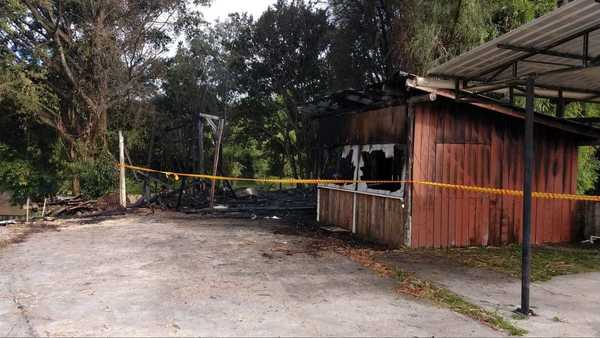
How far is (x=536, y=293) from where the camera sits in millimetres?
5453

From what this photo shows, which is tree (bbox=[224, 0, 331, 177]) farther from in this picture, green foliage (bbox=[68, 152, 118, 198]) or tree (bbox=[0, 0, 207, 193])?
green foliage (bbox=[68, 152, 118, 198])

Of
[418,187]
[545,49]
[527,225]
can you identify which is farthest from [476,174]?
[527,225]

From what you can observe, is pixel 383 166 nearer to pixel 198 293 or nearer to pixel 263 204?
pixel 198 293

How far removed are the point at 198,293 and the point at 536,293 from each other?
4.15 m

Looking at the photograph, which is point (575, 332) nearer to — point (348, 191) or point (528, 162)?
point (528, 162)

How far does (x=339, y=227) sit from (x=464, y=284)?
4.45 metres

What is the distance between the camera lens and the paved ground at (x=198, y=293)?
13.6ft

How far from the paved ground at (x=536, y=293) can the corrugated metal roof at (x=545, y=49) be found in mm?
2581

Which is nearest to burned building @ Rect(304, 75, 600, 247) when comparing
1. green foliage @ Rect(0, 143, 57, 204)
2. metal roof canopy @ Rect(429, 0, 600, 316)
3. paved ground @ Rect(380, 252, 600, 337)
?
metal roof canopy @ Rect(429, 0, 600, 316)

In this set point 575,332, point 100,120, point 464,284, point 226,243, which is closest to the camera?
point 575,332

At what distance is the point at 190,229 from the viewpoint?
32.6 ft

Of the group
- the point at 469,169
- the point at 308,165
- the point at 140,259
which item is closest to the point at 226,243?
the point at 140,259

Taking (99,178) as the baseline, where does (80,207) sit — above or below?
below

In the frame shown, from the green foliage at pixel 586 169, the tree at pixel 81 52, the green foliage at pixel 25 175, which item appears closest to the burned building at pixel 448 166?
the green foliage at pixel 586 169
